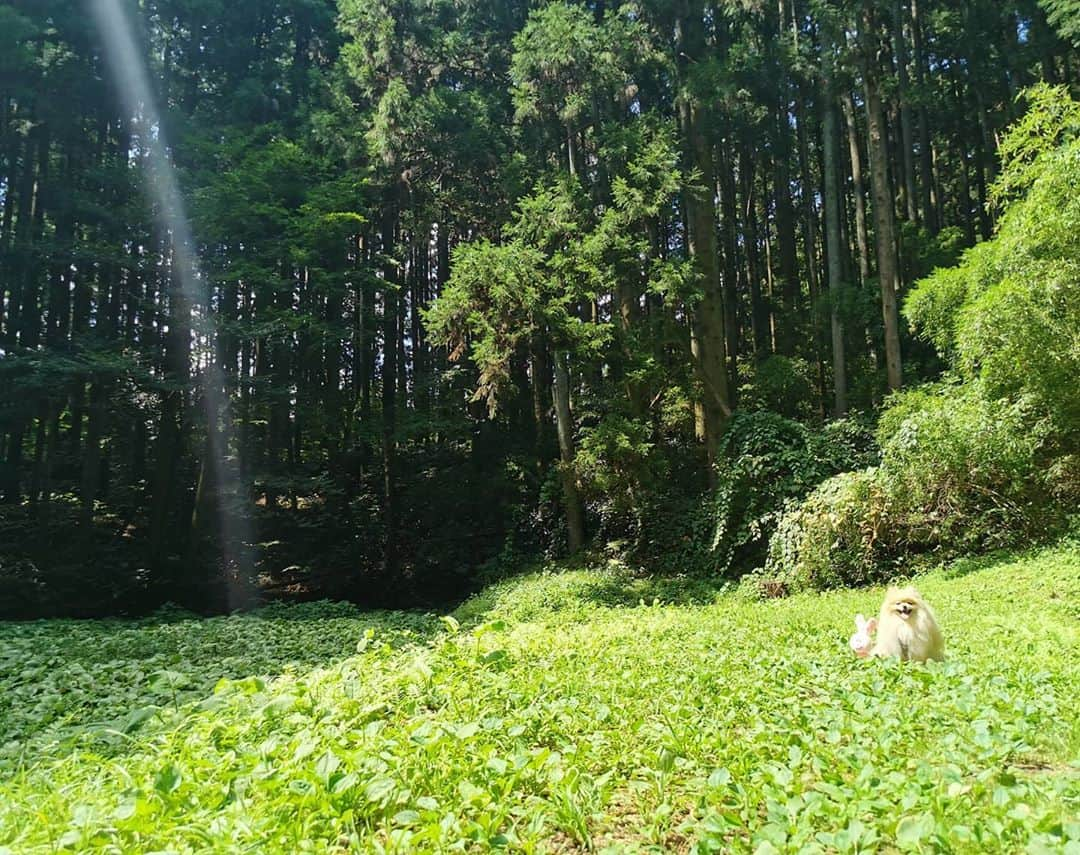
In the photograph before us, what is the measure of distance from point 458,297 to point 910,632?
9803 mm

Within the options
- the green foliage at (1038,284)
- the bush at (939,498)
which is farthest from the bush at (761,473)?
the green foliage at (1038,284)

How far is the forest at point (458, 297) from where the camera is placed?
1228cm

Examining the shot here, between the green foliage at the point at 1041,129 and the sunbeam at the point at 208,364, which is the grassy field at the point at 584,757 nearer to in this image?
the green foliage at the point at 1041,129

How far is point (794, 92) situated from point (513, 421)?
12262 mm

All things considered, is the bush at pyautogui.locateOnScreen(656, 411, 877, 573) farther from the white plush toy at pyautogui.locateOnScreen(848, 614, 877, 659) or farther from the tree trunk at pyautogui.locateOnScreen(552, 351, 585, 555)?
the white plush toy at pyautogui.locateOnScreen(848, 614, 877, 659)

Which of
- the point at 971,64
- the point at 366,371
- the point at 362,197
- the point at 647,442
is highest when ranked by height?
the point at 971,64

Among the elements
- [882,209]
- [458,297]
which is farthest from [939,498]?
[458,297]

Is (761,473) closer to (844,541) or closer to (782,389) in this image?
(844,541)

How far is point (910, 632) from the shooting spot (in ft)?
13.0

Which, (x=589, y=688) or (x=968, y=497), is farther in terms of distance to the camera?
(x=968, y=497)

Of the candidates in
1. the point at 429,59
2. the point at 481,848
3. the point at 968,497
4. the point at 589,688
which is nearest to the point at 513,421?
the point at 429,59

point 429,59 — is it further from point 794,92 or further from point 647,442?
point 647,442

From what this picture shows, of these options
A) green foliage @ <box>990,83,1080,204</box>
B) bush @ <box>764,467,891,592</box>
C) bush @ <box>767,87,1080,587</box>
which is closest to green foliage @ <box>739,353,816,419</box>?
bush @ <box>767,87,1080,587</box>

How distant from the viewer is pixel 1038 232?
7949mm
